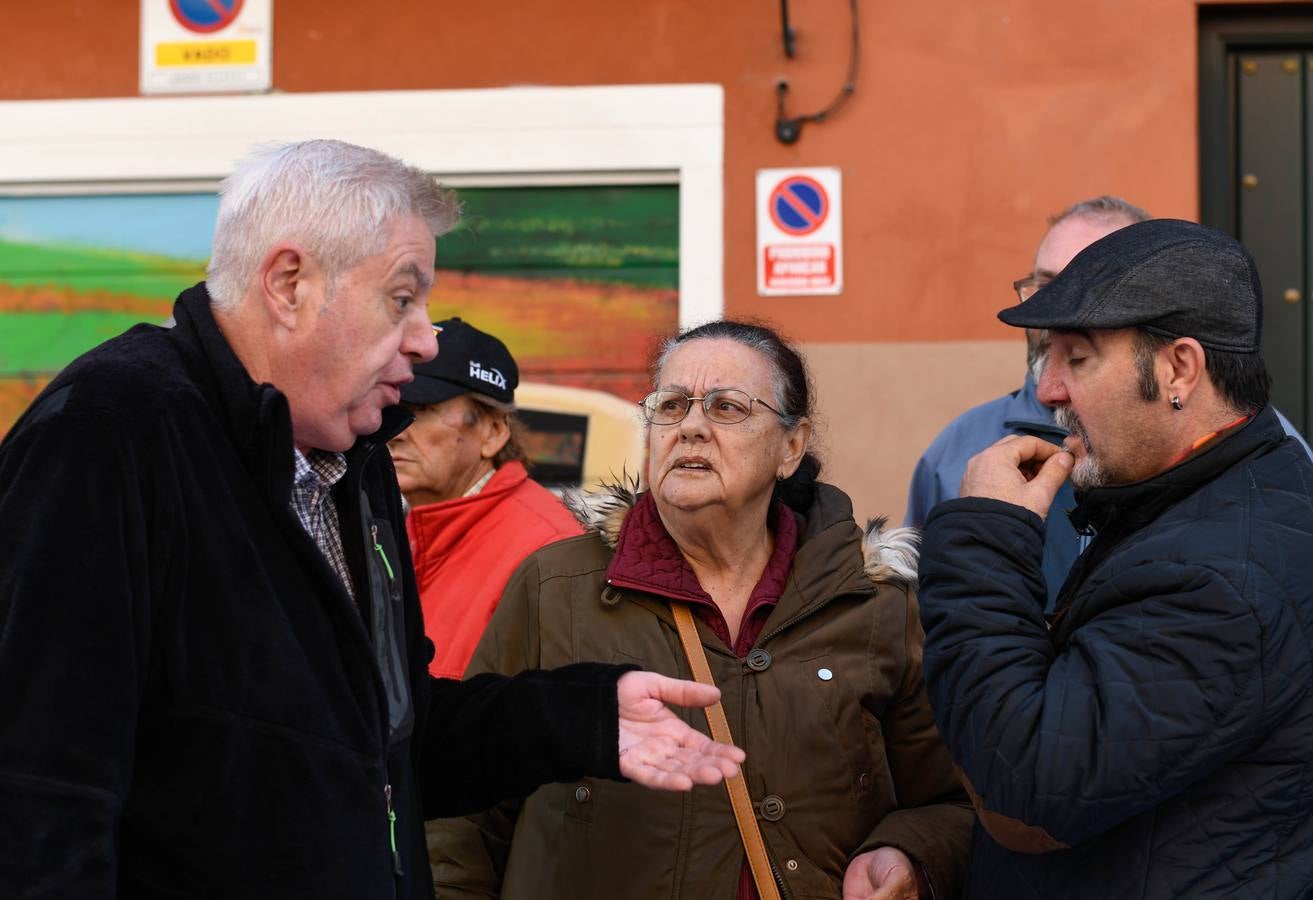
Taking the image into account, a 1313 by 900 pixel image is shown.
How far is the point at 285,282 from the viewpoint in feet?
6.78

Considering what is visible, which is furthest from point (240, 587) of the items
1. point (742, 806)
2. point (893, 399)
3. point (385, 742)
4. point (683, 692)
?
point (893, 399)

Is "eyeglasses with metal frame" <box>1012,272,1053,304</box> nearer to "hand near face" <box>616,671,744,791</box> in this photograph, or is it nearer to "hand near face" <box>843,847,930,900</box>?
"hand near face" <box>843,847,930,900</box>

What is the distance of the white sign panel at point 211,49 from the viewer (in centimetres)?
536

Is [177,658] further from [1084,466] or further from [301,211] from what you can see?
[1084,466]

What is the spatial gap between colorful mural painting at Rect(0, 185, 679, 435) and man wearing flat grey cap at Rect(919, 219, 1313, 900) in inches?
123

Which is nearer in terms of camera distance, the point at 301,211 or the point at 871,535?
the point at 301,211

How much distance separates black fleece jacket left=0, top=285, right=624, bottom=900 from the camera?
171cm

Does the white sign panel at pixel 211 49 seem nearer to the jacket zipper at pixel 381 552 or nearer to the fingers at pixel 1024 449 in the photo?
the jacket zipper at pixel 381 552

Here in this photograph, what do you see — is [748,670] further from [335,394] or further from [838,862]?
[335,394]

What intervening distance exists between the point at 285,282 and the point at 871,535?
142 centimetres

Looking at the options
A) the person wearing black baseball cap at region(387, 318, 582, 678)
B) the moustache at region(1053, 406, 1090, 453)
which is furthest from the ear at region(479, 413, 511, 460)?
the moustache at region(1053, 406, 1090, 453)

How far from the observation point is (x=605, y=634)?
288 centimetres

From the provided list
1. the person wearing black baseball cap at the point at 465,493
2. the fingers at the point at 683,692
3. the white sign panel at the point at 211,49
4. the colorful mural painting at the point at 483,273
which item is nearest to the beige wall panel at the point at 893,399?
the colorful mural painting at the point at 483,273

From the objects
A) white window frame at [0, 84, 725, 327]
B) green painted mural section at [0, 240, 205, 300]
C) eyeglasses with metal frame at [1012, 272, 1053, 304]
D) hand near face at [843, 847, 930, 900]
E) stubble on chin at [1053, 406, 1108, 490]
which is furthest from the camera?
green painted mural section at [0, 240, 205, 300]
